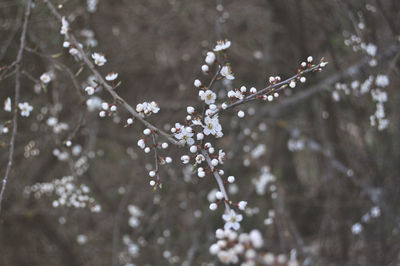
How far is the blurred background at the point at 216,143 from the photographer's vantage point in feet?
10.4

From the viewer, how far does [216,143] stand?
4230mm

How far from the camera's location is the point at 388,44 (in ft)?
10.4

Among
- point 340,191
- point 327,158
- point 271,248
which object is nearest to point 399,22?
point 327,158

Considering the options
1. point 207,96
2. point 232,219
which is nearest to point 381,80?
point 207,96

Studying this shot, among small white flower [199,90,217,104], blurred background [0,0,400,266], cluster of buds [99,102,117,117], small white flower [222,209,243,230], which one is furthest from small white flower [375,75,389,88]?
cluster of buds [99,102,117,117]

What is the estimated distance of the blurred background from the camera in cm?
317

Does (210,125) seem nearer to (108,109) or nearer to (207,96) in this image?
(207,96)

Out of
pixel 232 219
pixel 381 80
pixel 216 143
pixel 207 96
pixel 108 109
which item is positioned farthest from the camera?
pixel 216 143

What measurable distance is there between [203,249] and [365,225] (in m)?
1.82

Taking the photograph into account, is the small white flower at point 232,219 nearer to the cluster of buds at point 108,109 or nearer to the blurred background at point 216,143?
the cluster of buds at point 108,109

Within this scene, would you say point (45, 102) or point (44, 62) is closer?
point (45, 102)

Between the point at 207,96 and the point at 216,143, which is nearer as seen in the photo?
the point at 207,96

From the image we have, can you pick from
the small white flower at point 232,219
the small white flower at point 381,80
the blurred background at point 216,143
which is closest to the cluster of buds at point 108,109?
the small white flower at point 232,219

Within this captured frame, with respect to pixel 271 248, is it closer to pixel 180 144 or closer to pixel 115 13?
pixel 180 144
